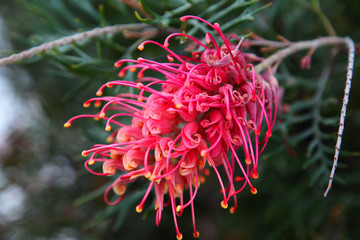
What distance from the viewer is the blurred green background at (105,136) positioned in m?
0.85

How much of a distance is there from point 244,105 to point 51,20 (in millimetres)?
623

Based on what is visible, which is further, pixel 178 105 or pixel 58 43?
pixel 58 43

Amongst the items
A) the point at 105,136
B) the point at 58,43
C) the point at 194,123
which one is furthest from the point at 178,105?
the point at 105,136

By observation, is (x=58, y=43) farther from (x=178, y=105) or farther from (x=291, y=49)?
(x=291, y=49)

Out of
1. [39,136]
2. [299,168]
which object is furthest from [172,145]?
[39,136]

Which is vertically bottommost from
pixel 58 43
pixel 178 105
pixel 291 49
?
pixel 291 49

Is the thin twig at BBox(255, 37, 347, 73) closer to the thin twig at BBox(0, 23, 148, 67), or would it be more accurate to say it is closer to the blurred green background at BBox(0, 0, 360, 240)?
the blurred green background at BBox(0, 0, 360, 240)

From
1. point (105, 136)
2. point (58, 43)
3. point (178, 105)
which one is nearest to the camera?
point (178, 105)

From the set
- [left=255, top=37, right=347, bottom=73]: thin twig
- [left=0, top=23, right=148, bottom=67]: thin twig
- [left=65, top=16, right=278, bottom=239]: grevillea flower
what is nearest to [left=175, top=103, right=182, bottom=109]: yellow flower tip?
[left=65, top=16, right=278, bottom=239]: grevillea flower

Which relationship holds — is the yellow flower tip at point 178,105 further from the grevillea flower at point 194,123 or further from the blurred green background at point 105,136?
the blurred green background at point 105,136

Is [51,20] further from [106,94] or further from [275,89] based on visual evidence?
[275,89]

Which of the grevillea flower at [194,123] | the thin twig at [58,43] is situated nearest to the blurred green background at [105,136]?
the thin twig at [58,43]

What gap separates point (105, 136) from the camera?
35.7 inches

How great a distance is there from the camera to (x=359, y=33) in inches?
38.5
